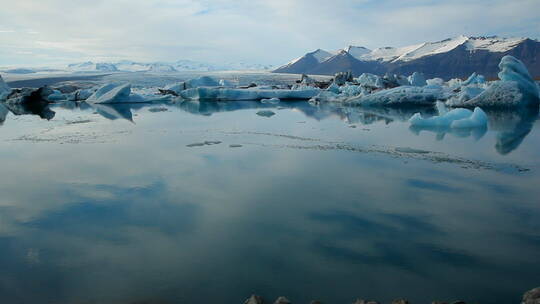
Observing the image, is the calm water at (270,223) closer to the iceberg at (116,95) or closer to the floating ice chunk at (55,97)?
the iceberg at (116,95)

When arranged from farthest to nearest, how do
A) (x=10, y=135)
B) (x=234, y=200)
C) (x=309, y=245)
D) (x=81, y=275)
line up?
(x=10, y=135) → (x=234, y=200) → (x=309, y=245) → (x=81, y=275)

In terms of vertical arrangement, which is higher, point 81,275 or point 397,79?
point 397,79

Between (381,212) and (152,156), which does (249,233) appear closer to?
(381,212)

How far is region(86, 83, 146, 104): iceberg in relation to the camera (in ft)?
62.8

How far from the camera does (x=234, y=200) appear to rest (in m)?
4.18

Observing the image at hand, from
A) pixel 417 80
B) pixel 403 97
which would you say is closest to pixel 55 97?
pixel 403 97

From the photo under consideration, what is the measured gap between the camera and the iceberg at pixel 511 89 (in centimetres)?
1363

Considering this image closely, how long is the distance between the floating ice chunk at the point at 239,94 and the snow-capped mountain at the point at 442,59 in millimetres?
84573

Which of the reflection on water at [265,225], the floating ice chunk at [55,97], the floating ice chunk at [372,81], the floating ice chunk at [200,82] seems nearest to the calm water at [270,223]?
the reflection on water at [265,225]

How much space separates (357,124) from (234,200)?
23.9 ft

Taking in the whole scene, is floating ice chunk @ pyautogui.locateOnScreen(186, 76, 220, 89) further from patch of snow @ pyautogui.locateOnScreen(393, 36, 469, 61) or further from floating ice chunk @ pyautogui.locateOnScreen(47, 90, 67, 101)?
patch of snow @ pyautogui.locateOnScreen(393, 36, 469, 61)

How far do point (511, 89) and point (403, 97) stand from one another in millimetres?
4064

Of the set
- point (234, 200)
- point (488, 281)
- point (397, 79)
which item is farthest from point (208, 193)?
point (397, 79)

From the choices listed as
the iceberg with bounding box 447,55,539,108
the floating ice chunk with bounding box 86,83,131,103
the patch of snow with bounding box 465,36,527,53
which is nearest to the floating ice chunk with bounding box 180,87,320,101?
the floating ice chunk with bounding box 86,83,131,103
